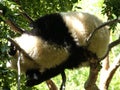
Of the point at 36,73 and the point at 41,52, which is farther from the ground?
the point at 41,52

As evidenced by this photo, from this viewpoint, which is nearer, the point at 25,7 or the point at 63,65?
the point at 63,65

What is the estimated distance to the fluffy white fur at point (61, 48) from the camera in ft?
9.79

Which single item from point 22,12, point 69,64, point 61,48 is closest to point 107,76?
point 69,64

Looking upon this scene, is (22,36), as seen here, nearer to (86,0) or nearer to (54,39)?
(54,39)

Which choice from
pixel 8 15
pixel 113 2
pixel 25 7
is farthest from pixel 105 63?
pixel 8 15

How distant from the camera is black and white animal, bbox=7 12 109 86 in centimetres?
298

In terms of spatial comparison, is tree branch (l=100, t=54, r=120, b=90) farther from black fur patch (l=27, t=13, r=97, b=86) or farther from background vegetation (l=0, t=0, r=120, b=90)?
black fur patch (l=27, t=13, r=97, b=86)

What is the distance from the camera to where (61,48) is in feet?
9.82

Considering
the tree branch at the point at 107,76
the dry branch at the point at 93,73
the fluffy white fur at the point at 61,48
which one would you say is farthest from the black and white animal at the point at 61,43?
the tree branch at the point at 107,76

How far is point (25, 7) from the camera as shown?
12.1 ft

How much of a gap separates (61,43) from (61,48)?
0.05 m

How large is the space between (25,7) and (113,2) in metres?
1.18

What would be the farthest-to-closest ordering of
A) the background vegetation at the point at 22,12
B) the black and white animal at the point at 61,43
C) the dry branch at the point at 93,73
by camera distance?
the black and white animal at the point at 61,43, the dry branch at the point at 93,73, the background vegetation at the point at 22,12

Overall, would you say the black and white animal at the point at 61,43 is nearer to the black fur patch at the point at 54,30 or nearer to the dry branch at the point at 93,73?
the black fur patch at the point at 54,30
